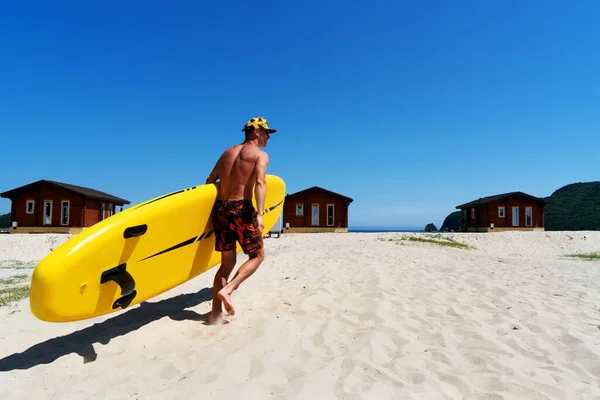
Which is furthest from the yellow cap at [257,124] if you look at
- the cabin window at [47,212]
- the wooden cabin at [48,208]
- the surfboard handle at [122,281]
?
the cabin window at [47,212]

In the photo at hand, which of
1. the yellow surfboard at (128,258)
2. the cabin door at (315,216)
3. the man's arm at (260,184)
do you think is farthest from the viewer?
the cabin door at (315,216)

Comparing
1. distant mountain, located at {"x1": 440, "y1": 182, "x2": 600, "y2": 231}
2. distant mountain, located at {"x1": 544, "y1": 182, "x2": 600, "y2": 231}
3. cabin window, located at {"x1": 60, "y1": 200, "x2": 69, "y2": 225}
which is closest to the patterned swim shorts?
cabin window, located at {"x1": 60, "y1": 200, "x2": 69, "y2": 225}

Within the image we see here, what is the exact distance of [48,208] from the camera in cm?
2647

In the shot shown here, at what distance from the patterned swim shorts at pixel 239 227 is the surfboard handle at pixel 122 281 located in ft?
2.98

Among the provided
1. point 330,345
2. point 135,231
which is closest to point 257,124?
point 135,231

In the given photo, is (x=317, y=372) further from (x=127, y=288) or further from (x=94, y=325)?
(x=94, y=325)

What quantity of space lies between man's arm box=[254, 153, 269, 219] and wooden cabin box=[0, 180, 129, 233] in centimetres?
2684

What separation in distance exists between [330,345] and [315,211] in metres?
26.3

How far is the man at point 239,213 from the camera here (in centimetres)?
374

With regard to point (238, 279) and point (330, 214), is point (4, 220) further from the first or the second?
point (238, 279)

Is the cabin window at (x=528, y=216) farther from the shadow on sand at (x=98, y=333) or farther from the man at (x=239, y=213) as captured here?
the man at (x=239, y=213)

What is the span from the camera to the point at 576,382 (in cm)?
226

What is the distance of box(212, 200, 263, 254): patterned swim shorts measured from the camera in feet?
12.3

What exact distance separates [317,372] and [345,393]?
33 centimetres
